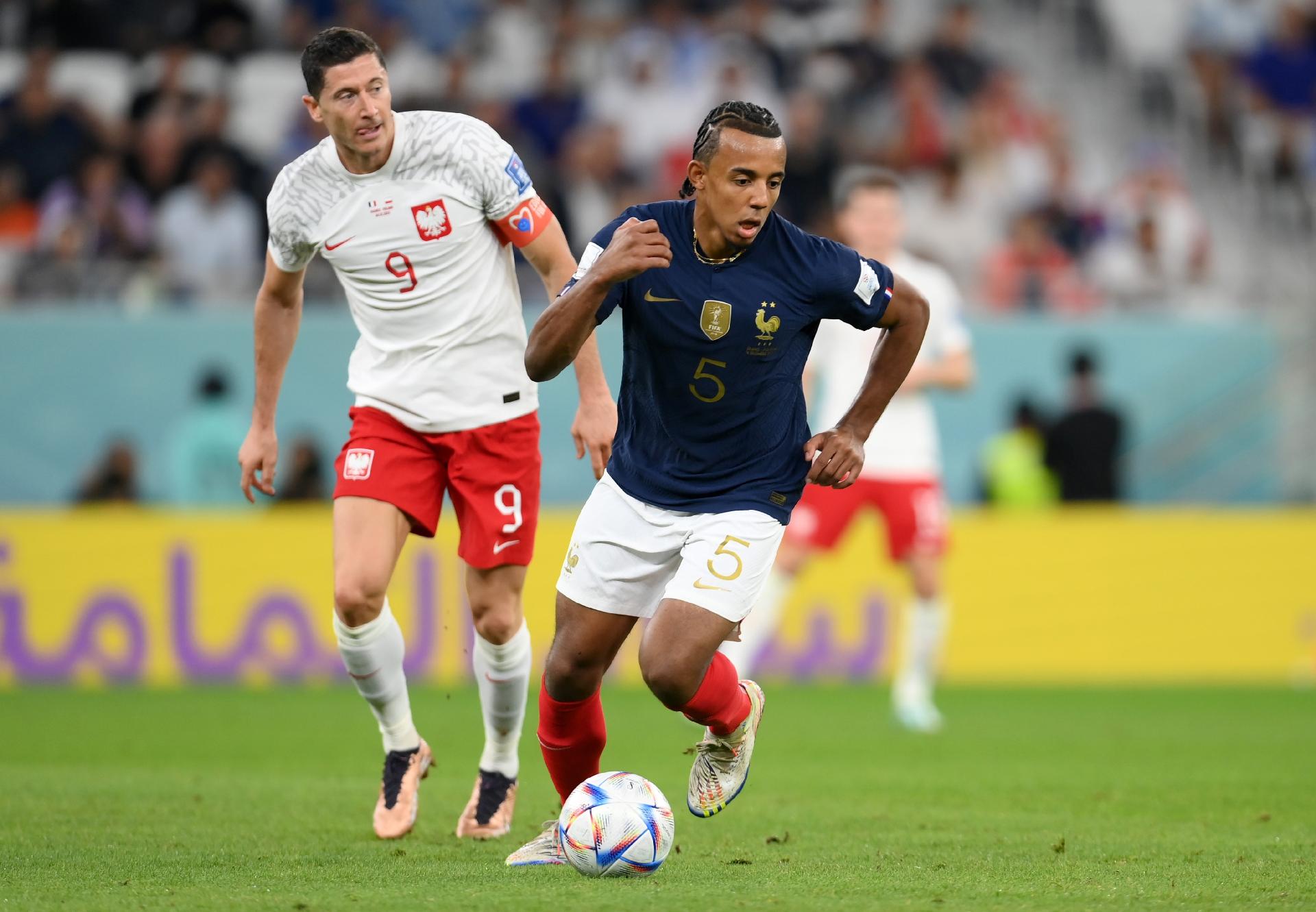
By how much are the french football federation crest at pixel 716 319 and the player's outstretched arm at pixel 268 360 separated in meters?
1.78

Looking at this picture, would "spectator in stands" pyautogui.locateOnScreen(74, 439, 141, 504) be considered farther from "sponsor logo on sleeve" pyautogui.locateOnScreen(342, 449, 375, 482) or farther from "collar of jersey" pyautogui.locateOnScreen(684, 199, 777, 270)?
"collar of jersey" pyautogui.locateOnScreen(684, 199, 777, 270)

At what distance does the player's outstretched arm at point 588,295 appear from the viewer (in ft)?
16.8

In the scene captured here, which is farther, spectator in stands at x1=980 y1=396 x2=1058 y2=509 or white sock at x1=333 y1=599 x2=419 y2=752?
spectator in stands at x1=980 y1=396 x2=1058 y2=509

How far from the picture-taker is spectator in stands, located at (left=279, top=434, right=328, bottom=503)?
14344 millimetres

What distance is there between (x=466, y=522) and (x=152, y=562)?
7.55 meters

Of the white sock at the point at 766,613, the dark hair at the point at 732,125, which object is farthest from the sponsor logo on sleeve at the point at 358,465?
the white sock at the point at 766,613

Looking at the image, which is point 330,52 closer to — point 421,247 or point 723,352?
point 421,247

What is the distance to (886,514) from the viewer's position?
10.5 metres

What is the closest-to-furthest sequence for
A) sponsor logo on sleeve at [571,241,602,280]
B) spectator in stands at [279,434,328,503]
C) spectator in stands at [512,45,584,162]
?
1. sponsor logo on sleeve at [571,241,602,280]
2. spectator in stands at [279,434,328,503]
3. spectator in stands at [512,45,584,162]

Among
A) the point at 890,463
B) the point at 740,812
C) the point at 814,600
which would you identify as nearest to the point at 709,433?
the point at 740,812

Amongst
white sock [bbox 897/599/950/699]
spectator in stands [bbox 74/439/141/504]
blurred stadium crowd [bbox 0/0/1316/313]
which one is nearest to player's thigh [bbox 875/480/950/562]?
white sock [bbox 897/599/950/699]

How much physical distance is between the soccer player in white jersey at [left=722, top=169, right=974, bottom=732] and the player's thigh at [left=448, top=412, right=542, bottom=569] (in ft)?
13.0

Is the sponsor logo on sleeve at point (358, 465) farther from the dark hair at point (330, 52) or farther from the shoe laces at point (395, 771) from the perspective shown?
the dark hair at point (330, 52)

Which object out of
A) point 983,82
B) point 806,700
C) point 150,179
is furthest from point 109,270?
point 983,82
